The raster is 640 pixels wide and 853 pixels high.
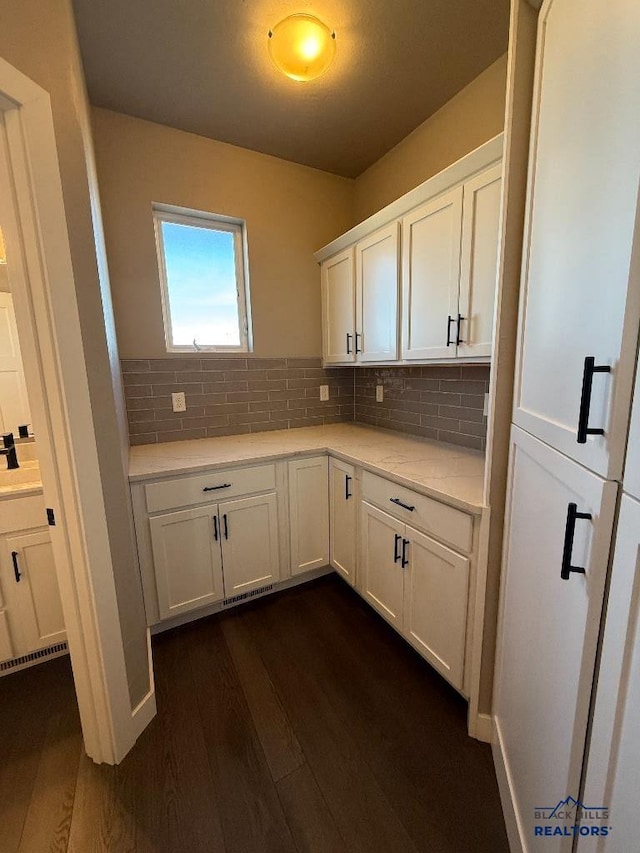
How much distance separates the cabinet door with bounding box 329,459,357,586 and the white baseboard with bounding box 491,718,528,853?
0.92 m

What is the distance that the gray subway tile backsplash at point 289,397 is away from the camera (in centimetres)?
198

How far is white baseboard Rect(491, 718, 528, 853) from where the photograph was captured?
0.97 m

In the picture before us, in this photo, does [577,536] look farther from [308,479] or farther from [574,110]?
[308,479]

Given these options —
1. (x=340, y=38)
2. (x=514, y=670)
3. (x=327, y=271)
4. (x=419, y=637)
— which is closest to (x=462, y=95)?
(x=340, y=38)

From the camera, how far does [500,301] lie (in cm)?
106

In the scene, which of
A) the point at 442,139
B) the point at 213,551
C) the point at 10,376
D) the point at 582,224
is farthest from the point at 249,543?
the point at 442,139

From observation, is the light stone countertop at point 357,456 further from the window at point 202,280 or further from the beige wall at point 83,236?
the window at point 202,280

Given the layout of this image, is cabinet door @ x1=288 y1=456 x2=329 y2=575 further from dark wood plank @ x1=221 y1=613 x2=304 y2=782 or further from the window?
the window

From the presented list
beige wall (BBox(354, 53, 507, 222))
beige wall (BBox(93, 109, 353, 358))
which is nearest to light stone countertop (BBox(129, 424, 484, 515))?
beige wall (BBox(93, 109, 353, 358))

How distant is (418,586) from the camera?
4.99 ft

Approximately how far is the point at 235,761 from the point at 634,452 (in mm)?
1587

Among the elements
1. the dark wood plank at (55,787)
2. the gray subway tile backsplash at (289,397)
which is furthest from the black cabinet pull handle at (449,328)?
the dark wood plank at (55,787)

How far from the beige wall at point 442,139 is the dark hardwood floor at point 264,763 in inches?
102

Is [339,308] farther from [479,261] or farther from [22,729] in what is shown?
[22,729]
